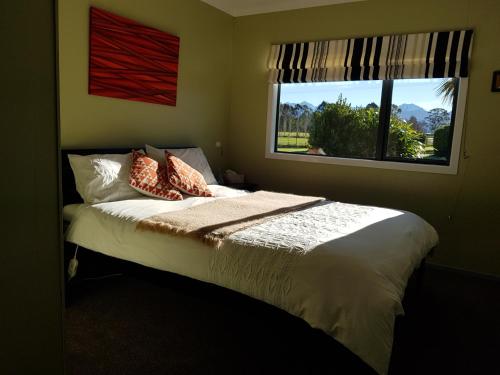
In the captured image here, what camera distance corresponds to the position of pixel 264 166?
4750 mm

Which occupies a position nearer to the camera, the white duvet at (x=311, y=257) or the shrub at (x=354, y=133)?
the white duvet at (x=311, y=257)

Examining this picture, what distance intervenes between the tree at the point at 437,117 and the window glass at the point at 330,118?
50 centimetres

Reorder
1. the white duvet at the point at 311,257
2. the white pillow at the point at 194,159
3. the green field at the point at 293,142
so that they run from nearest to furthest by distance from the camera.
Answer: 1. the white duvet at the point at 311,257
2. the white pillow at the point at 194,159
3. the green field at the point at 293,142

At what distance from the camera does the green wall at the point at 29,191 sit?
2.72 ft

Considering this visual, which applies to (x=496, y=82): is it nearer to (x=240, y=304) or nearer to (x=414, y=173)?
(x=414, y=173)

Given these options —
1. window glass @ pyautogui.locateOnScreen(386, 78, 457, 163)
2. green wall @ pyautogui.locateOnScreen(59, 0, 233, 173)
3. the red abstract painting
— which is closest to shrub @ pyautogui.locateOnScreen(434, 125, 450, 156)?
window glass @ pyautogui.locateOnScreen(386, 78, 457, 163)

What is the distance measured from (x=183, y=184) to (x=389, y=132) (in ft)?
7.08

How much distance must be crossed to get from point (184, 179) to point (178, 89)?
49.2 inches

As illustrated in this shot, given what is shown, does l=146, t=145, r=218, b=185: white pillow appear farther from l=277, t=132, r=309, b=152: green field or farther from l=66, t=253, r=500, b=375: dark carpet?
l=66, t=253, r=500, b=375: dark carpet

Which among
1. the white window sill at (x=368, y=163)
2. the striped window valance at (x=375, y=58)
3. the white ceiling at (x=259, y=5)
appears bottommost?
the white window sill at (x=368, y=163)

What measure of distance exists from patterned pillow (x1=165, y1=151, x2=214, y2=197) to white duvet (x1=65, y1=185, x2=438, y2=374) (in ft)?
1.44

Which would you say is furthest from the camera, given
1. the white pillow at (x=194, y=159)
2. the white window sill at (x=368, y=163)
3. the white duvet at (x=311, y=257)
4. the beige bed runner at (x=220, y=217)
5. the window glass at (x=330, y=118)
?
the window glass at (x=330, y=118)

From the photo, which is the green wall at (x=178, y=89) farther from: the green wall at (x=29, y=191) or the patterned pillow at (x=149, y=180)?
the green wall at (x=29, y=191)

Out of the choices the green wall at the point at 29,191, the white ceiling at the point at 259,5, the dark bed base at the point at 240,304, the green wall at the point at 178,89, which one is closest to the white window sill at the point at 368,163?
the green wall at the point at 178,89
